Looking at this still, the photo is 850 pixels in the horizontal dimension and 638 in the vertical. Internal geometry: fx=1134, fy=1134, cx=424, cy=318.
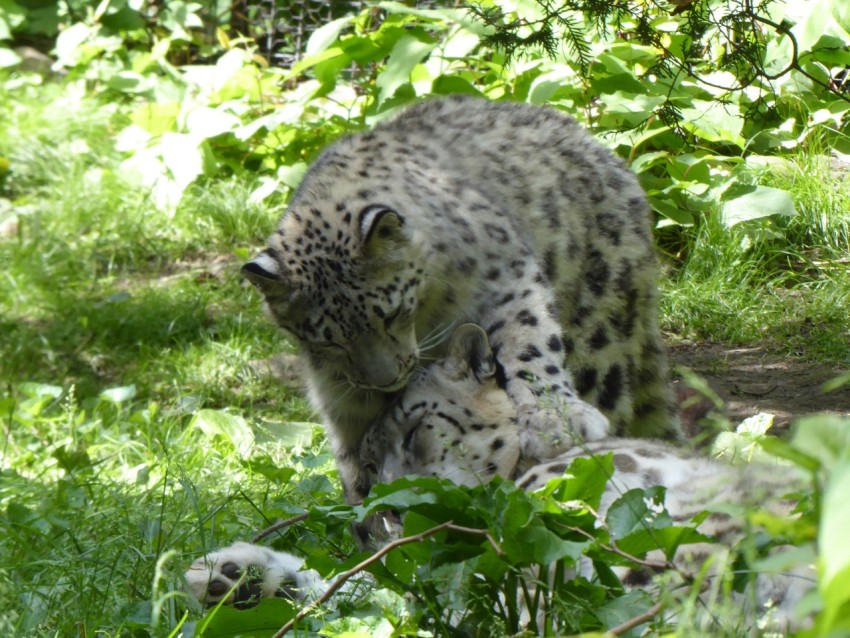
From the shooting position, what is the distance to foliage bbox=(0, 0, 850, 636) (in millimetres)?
2631

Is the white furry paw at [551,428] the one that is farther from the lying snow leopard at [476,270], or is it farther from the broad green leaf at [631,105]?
the broad green leaf at [631,105]

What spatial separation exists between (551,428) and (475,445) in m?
0.26

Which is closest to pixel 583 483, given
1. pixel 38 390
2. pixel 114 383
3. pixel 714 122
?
pixel 38 390

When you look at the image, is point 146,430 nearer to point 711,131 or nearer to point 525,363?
point 525,363

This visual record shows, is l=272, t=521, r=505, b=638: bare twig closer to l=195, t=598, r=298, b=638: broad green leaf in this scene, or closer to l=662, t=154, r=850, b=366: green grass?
l=195, t=598, r=298, b=638: broad green leaf

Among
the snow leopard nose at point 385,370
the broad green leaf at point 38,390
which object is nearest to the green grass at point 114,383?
the broad green leaf at point 38,390

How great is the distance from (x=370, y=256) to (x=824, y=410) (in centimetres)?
224

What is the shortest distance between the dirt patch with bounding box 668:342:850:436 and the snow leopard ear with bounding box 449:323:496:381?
4.65ft

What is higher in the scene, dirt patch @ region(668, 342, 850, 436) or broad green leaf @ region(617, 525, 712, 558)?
broad green leaf @ region(617, 525, 712, 558)

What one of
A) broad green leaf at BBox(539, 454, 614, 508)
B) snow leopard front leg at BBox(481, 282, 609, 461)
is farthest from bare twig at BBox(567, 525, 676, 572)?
snow leopard front leg at BBox(481, 282, 609, 461)

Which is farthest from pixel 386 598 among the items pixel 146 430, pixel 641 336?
pixel 146 430

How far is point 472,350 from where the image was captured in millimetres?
3930

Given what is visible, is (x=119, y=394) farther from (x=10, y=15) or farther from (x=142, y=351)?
(x=10, y=15)

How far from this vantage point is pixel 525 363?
404 cm
